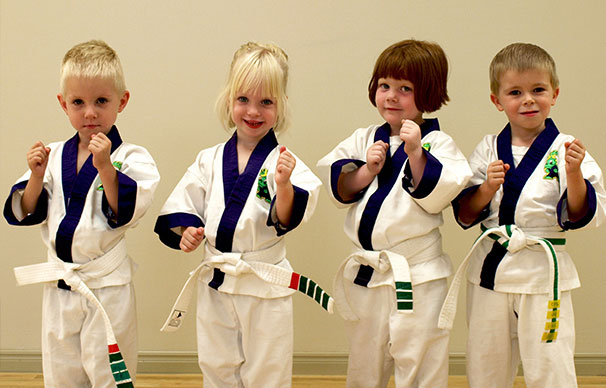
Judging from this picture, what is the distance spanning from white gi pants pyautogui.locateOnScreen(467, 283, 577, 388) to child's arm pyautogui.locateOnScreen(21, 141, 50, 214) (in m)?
1.58

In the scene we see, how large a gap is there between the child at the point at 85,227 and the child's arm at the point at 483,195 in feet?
3.69

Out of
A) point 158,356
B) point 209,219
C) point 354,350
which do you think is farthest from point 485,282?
point 158,356

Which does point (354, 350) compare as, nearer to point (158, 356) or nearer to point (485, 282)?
point (485, 282)

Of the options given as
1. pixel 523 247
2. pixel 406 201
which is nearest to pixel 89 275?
pixel 406 201

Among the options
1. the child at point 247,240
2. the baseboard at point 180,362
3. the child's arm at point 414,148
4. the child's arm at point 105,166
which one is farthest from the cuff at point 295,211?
the baseboard at point 180,362

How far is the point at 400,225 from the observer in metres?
2.24

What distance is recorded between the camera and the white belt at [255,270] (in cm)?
220

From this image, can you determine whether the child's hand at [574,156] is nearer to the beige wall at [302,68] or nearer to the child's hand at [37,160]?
the beige wall at [302,68]

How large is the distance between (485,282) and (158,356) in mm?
1675

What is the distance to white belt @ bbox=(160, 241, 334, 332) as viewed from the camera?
220 centimetres

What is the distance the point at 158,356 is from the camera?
3121 mm

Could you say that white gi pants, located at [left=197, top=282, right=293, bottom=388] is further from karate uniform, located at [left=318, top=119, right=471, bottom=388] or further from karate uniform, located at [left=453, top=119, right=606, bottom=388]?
karate uniform, located at [left=453, top=119, right=606, bottom=388]

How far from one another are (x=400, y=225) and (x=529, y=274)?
46 cm

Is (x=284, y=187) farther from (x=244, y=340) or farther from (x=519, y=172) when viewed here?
(x=519, y=172)
